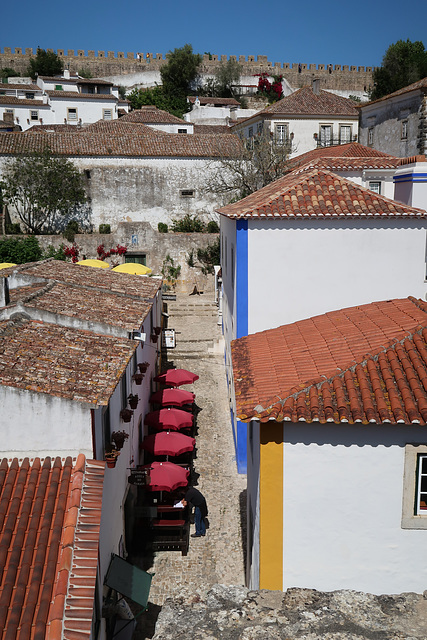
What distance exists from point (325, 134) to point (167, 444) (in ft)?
115

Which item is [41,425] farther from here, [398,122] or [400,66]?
[400,66]

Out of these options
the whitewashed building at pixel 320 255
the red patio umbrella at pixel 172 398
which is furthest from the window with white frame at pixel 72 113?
the whitewashed building at pixel 320 255

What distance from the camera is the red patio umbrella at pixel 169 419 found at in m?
15.5

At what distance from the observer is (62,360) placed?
951 cm

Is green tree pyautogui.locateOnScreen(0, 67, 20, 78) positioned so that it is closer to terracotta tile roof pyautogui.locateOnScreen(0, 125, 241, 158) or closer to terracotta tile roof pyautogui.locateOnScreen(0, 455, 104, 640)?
terracotta tile roof pyautogui.locateOnScreen(0, 125, 241, 158)

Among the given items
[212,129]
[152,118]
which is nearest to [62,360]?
[152,118]

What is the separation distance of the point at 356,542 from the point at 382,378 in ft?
6.91

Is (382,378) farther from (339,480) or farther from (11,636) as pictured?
(11,636)

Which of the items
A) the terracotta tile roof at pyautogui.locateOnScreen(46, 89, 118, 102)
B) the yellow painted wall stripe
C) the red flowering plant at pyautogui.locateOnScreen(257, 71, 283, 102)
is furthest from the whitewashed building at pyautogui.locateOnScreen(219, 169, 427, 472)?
the red flowering plant at pyautogui.locateOnScreen(257, 71, 283, 102)

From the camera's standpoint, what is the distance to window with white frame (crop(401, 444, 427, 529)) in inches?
288

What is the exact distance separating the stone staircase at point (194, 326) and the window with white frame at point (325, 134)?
59.2 feet

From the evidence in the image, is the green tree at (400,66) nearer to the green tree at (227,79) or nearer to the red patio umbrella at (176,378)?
the green tree at (227,79)

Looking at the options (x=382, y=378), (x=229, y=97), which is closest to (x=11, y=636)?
(x=382, y=378)

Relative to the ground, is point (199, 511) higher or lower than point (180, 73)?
lower
